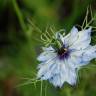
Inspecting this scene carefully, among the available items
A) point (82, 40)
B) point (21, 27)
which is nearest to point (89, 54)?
point (82, 40)

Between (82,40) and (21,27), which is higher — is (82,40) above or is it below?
below

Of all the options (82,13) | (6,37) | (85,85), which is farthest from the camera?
(6,37)

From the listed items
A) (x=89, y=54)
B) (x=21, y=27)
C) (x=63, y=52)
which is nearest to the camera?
(x=89, y=54)

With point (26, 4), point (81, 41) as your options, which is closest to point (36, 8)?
point (26, 4)

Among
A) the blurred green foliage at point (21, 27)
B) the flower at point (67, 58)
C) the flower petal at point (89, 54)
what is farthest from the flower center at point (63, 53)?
the blurred green foliage at point (21, 27)

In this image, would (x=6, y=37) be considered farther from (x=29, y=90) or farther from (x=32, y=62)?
(x=29, y=90)

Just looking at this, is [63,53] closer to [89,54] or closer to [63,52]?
[63,52]

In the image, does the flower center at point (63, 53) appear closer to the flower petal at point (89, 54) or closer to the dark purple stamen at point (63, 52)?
the dark purple stamen at point (63, 52)
